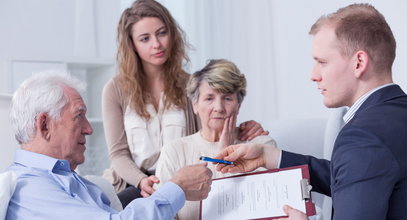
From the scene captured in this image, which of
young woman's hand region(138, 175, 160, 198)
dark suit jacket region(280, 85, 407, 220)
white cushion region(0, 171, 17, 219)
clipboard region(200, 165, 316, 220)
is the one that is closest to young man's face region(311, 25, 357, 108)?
dark suit jacket region(280, 85, 407, 220)

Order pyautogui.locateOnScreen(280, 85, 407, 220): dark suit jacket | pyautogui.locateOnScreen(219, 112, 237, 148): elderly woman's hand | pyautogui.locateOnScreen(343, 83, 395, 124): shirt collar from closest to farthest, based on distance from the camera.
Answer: pyautogui.locateOnScreen(280, 85, 407, 220): dark suit jacket, pyautogui.locateOnScreen(343, 83, 395, 124): shirt collar, pyautogui.locateOnScreen(219, 112, 237, 148): elderly woman's hand

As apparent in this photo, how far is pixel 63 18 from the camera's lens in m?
4.56

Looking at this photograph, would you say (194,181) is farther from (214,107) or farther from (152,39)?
(152,39)

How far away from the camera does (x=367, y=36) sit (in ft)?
4.79

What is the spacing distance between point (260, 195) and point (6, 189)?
2.21ft

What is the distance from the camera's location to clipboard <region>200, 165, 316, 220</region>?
166 centimetres

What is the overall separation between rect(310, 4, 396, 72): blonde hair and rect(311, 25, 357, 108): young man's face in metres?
0.02

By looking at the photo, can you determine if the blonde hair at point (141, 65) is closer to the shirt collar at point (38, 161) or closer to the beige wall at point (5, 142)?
the beige wall at point (5, 142)

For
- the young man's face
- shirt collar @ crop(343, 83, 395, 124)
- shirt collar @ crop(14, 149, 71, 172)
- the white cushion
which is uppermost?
the young man's face

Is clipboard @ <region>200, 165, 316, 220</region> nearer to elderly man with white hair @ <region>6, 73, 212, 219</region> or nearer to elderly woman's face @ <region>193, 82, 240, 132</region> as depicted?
elderly man with white hair @ <region>6, 73, 212, 219</region>

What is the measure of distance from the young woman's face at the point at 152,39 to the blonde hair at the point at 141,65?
0.07 ft

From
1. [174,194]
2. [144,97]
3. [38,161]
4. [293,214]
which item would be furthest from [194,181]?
[144,97]

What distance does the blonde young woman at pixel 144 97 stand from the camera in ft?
8.95

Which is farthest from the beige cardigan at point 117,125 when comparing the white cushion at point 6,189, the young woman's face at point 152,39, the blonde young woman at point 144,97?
the white cushion at point 6,189
